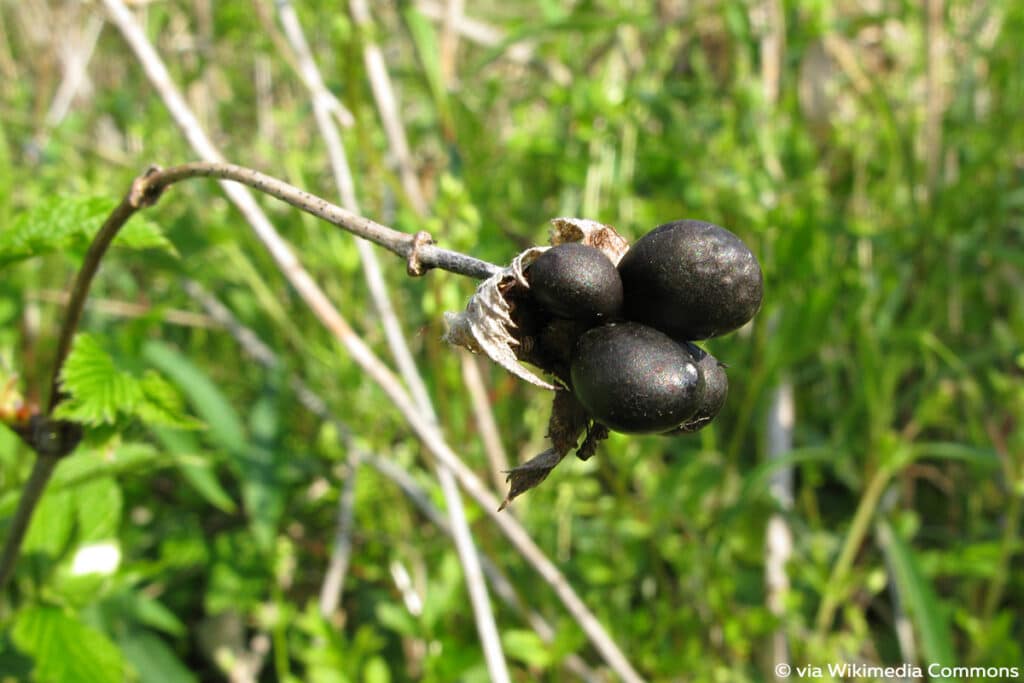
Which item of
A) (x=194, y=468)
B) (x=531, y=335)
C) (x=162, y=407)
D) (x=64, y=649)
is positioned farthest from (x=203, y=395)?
(x=531, y=335)

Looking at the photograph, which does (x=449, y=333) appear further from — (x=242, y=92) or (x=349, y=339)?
(x=242, y=92)

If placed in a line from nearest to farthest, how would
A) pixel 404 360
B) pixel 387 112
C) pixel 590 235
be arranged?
pixel 590 235 < pixel 404 360 < pixel 387 112

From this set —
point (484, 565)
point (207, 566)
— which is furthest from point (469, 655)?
point (207, 566)

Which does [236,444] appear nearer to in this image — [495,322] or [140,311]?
[140,311]

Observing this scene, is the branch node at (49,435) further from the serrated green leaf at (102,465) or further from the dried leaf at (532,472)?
the dried leaf at (532,472)

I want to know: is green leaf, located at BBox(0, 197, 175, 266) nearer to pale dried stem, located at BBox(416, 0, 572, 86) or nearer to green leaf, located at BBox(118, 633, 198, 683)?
green leaf, located at BBox(118, 633, 198, 683)

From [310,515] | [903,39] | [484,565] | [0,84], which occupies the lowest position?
[310,515]
